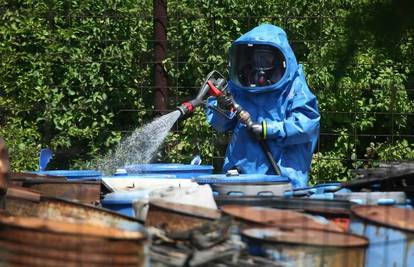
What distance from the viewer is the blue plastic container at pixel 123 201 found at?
3582 mm

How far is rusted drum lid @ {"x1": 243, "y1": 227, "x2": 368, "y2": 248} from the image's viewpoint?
2582 millimetres

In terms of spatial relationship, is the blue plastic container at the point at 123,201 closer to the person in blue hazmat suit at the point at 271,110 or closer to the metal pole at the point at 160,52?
the person in blue hazmat suit at the point at 271,110

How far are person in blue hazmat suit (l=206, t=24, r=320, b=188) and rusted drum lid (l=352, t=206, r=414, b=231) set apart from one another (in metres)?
1.80

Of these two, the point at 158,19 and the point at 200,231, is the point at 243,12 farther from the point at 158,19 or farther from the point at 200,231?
the point at 200,231

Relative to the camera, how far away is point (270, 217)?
2.96 meters

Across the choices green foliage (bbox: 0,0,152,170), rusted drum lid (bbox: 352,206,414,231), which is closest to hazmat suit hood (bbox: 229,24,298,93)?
rusted drum lid (bbox: 352,206,414,231)

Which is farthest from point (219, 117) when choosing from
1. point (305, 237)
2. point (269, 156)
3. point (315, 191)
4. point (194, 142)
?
point (305, 237)

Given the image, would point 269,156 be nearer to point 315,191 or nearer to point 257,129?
point 257,129

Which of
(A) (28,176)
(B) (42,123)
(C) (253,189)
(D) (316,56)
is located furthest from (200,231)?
(B) (42,123)

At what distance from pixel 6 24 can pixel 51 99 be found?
2.75 feet

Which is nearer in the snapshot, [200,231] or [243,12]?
[200,231]

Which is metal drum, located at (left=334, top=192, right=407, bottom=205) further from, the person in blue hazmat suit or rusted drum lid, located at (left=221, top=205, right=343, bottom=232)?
the person in blue hazmat suit

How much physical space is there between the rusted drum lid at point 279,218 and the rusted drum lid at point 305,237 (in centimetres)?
6

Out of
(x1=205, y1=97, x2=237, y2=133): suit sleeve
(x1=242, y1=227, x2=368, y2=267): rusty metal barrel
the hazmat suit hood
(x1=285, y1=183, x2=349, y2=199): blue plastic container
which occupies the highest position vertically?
the hazmat suit hood
